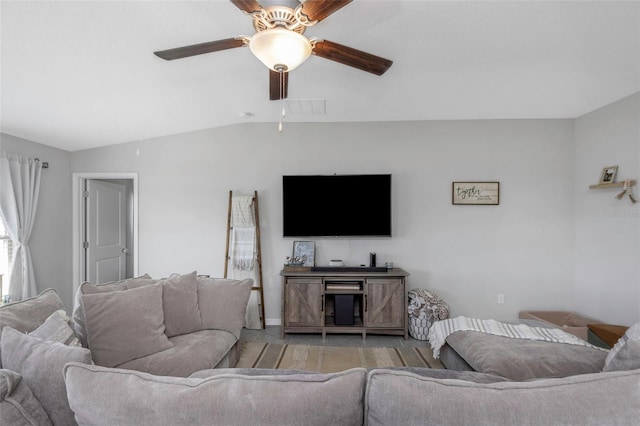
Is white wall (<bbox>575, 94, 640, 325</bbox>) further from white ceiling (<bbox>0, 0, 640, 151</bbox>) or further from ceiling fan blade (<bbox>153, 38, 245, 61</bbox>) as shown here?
ceiling fan blade (<bbox>153, 38, 245, 61</bbox>)

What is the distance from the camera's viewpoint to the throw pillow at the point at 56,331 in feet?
4.99

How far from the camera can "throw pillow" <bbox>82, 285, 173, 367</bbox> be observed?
1899 mm

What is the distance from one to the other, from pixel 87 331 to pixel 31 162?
2.84 meters

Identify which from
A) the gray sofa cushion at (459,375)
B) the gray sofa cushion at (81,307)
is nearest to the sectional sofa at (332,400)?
the gray sofa cushion at (459,375)

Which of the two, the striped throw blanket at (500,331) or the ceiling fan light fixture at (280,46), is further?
the striped throw blanket at (500,331)

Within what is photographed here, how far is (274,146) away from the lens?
13.6ft

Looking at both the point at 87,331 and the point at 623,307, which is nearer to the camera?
the point at 87,331

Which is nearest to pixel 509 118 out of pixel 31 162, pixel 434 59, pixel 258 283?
pixel 434 59

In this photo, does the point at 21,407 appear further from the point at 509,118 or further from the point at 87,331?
the point at 509,118

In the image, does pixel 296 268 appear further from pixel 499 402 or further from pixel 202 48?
pixel 499 402

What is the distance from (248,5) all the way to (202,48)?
0.45m

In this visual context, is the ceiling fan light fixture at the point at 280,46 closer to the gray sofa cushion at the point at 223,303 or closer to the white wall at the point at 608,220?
the gray sofa cushion at the point at 223,303

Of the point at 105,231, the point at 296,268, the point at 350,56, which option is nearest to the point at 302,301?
the point at 296,268

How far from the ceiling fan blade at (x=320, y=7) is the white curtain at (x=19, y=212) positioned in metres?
3.77
